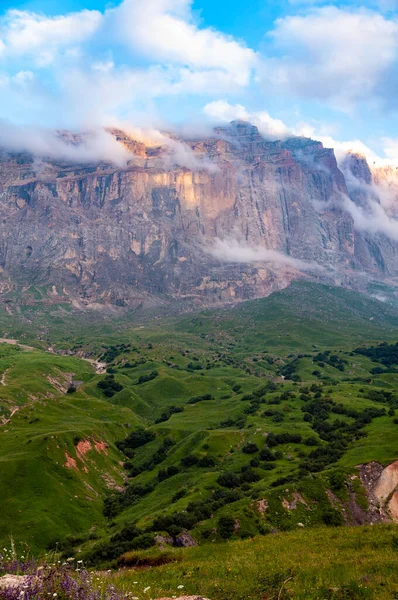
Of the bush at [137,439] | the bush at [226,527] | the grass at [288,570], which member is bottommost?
the bush at [137,439]

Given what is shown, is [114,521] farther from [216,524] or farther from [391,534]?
[391,534]

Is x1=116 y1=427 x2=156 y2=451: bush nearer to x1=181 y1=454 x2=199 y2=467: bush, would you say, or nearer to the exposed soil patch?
the exposed soil patch

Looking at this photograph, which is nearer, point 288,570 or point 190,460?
point 288,570

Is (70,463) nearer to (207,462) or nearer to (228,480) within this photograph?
(207,462)

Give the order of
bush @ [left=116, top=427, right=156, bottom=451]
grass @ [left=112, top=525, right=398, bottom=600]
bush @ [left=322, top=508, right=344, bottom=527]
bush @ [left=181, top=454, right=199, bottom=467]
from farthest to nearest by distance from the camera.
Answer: bush @ [left=116, top=427, right=156, bottom=451] → bush @ [left=181, top=454, right=199, bottom=467] → bush @ [left=322, top=508, right=344, bottom=527] → grass @ [left=112, top=525, right=398, bottom=600]

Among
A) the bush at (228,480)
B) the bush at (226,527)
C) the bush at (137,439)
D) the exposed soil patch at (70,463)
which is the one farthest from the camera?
the bush at (137,439)

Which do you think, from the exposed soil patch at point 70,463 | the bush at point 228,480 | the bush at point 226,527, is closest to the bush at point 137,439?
the exposed soil patch at point 70,463

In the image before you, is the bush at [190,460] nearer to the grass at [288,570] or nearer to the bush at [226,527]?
the bush at [226,527]

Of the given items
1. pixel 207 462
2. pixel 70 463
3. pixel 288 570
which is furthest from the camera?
pixel 207 462

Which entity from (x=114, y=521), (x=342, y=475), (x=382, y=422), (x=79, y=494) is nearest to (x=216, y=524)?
(x=342, y=475)

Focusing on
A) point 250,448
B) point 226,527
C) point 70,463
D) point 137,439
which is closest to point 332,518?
point 226,527

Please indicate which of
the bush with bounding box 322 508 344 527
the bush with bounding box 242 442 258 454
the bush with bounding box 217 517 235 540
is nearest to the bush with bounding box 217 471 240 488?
the bush with bounding box 242 442 258 454

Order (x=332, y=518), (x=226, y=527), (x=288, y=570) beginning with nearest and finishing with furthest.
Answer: (x=288, y=570) < (x=226, y=527) < (x=332, y=518)
